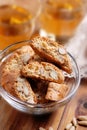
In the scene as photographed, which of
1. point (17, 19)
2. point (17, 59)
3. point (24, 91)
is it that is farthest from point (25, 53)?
point (17, 19)

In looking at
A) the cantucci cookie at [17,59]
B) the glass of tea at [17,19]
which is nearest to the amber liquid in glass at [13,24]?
the glass of tea at [17,19]

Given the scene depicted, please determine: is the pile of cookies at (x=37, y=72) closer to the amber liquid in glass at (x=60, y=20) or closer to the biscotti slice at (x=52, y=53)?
the biscotti slice at (x=52, y=53)

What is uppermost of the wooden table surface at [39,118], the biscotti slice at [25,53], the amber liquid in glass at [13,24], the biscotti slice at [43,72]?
the amber liquid in glass at [13,24]

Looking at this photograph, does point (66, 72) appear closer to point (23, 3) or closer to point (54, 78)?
point (54, 78)

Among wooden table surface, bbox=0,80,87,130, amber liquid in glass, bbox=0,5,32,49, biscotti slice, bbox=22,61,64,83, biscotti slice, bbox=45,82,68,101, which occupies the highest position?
amber liquid in glass, bbox=0,5,32,49

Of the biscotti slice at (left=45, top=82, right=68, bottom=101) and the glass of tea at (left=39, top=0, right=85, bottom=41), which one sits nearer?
the biscotti slice at (left=45, top=82, right=68, bottom=101)

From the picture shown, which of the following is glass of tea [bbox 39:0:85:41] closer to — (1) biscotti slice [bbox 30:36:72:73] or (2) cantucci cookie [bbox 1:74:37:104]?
(1) biscotti slice [bbox 30:36:72:73]

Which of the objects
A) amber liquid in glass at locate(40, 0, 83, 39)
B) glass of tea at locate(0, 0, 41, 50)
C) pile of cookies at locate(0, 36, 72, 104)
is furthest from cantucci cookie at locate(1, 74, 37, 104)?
amber liquid in glass at locate(40, 0, 83, 39)
